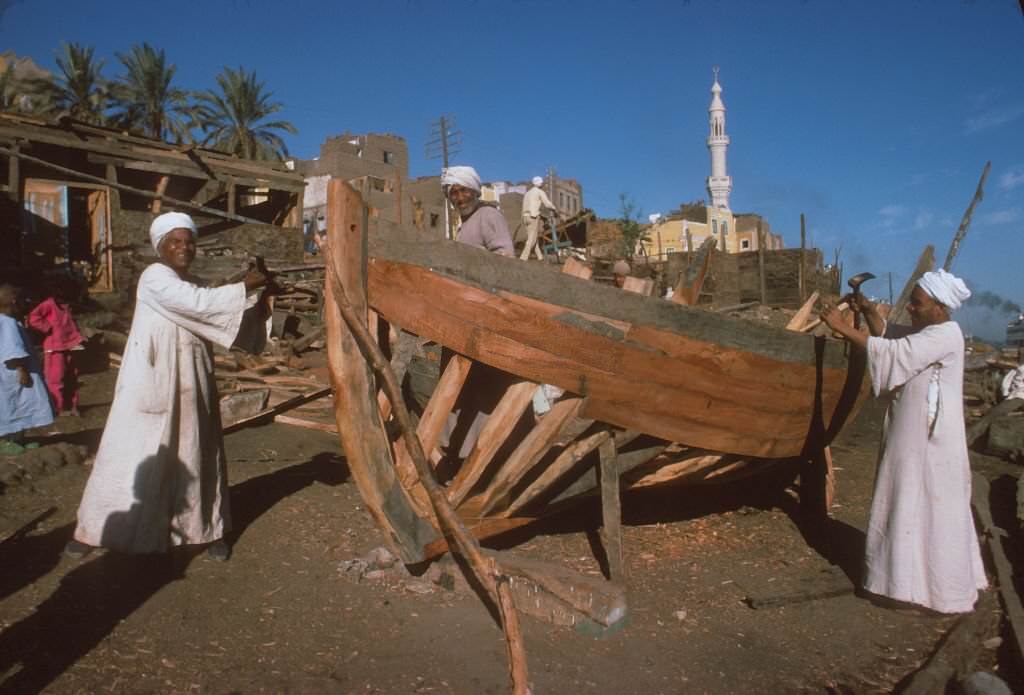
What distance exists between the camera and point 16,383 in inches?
243

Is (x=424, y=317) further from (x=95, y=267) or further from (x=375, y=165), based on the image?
(x=375, y=165)

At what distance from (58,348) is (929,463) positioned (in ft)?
28.8

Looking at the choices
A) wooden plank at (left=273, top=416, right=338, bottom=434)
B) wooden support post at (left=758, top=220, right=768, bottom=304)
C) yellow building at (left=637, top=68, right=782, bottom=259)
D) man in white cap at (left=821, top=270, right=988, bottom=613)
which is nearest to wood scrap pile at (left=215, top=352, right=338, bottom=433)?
wooden plank at (left=273, top=416, right=338, bottom=434)

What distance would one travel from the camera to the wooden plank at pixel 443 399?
122 inches

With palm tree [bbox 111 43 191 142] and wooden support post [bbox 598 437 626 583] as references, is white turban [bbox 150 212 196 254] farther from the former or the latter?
palm tree [bbox 111 43 191 142]

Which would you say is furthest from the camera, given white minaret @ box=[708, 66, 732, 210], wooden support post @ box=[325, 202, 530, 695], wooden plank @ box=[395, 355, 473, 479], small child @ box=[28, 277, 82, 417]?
white minaret @ box=[708, 66, 732, 210]

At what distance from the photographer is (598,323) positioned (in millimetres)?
3078

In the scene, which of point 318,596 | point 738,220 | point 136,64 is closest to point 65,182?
point 318,596

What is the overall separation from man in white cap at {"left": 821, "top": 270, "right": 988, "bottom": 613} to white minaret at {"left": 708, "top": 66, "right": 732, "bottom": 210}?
195 feet

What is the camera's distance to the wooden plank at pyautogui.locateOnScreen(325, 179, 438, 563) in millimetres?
2895

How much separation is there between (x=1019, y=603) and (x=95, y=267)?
14.8 meters

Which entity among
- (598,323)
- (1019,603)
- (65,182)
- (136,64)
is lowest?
(1019,603)

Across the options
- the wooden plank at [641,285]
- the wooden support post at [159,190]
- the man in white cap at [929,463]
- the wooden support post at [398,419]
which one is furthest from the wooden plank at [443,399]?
the wooden support post at [159,190]

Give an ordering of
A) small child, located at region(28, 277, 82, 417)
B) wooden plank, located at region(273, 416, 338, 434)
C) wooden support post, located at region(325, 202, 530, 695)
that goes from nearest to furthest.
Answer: wooden support post, located at region(325, 202, 530, 695) → wooden plank, located at region(273, 416, 338, 434) → small child, located at region(28, 277, 82, 417)
